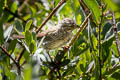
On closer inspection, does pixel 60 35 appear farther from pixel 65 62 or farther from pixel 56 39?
pixel 65 62

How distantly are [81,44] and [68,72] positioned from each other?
0.24m

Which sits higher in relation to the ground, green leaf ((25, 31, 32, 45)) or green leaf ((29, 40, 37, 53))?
green leaf ((25, 31, 32, 45))

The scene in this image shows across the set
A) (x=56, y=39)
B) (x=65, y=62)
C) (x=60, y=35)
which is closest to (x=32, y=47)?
(x=65, y=62)

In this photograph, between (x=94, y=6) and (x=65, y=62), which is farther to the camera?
(x=65, y=62)

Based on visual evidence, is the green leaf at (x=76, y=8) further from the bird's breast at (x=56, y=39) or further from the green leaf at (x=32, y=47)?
the bird's breast at (x=56, y=39)

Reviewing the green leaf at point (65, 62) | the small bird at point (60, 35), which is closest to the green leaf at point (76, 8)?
the green leaf at point (65, 62)

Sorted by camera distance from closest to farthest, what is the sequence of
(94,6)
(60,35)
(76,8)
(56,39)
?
(94,6) < (76,8) < (56,39) < (60,35)

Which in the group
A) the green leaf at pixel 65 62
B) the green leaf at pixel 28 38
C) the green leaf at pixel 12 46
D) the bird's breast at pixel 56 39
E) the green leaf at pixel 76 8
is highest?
the green leaf at pixel 76 8

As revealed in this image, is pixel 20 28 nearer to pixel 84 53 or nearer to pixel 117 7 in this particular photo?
pixel 84 53

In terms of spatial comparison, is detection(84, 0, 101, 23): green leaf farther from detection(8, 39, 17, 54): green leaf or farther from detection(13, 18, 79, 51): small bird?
detection(13, 18, 79, 51): small bird

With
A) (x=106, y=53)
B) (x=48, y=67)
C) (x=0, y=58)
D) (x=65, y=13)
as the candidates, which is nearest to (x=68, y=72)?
(x=48, y=67)

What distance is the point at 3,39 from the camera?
1864 millimetres

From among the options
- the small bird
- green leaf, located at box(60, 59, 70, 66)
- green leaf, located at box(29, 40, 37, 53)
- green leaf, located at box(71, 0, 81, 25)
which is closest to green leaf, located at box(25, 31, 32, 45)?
green leaf, located at box(29, 40, 37, 53)

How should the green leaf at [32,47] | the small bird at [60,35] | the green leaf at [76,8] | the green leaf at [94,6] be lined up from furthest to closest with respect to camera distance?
the small bird at [60,35]
the green leaf at [76,8]
the green leaf at [32,47]
the green leaf at [94,6]
